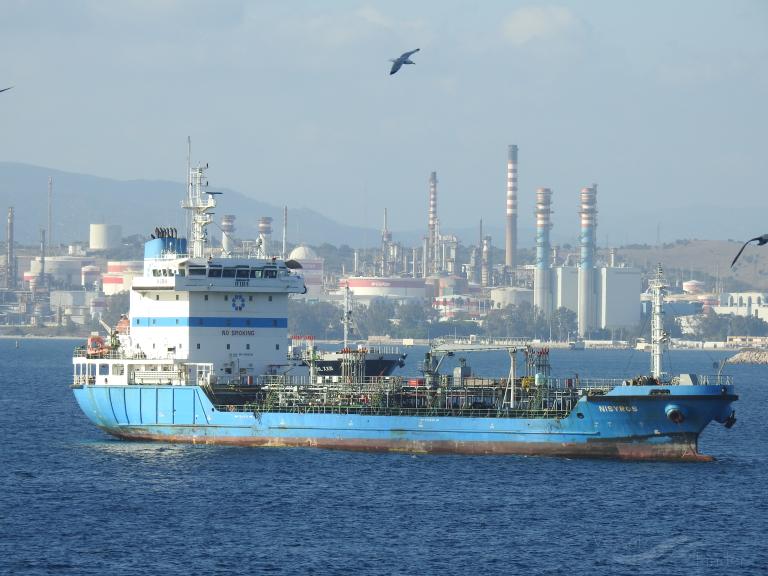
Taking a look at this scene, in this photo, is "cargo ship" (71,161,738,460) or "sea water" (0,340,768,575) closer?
"sea water" (0,340,768,575)

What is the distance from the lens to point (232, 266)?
55656mm

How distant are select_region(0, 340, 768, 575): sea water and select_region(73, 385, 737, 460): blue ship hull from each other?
2.11ft

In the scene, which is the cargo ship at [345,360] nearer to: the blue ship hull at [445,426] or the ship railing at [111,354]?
the blue ship hull at [445,426]

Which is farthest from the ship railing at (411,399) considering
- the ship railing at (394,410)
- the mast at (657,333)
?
the mast at (657,333)

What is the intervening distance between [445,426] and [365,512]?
1057cm

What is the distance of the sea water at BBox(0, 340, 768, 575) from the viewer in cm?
3428

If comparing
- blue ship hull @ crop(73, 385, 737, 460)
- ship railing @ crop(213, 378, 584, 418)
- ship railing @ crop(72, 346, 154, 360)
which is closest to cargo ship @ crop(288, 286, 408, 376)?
ship railing @ crop(213, 378, 584, 418)

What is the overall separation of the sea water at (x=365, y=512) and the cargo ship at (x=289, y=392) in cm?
89

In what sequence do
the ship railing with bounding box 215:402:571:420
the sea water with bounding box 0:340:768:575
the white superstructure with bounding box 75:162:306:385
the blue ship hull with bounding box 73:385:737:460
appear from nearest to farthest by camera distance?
the sea water with bounding box 0:340:768:575 < the blue ship hull with bounding box 73:385:737:460 < the ship railing with bounding box 215:402:571:420 < the white superstructure with bounding box 75:162:306:385

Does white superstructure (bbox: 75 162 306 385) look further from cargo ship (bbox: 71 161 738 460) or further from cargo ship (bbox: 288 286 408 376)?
cargo ship (bbox: 288 286 408 376)

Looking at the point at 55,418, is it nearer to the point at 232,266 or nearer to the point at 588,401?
the point at 232,266

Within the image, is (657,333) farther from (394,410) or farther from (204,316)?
(204,316)

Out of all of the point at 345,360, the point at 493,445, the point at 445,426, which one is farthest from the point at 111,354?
the point at 493,445

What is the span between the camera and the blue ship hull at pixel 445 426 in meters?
47.7
